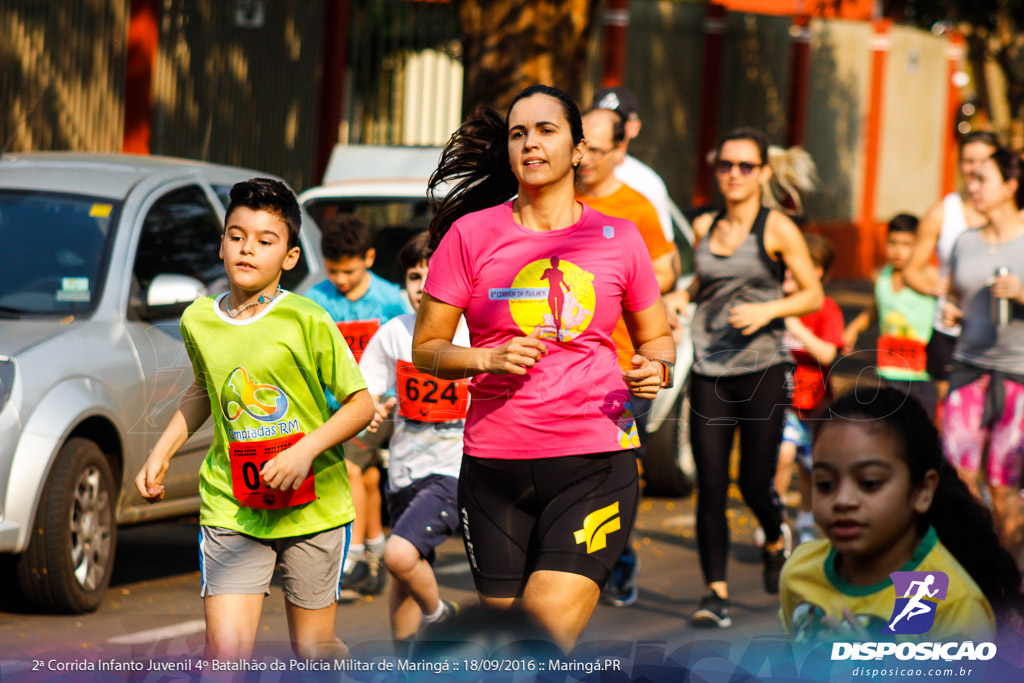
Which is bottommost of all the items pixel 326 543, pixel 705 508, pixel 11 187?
pixel 705 508

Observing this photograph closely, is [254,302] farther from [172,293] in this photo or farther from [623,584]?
[623,584]

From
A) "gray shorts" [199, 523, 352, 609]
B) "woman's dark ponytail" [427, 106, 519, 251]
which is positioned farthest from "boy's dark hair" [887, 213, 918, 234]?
"gray shorts" [199, 523, 352, 609]

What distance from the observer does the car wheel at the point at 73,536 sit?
5574 millimetres

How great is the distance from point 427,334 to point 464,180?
67 cm

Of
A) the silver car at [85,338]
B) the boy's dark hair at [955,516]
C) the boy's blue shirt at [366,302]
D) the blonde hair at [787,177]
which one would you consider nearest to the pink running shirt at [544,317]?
the boy's dark hair at [955,516]

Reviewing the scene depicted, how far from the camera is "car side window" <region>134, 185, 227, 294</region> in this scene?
610 centimetres

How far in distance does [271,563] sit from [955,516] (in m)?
1.81

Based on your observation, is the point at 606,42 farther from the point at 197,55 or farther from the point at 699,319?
the point at 699,319

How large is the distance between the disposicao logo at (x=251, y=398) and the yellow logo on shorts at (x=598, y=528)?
2.78 feet

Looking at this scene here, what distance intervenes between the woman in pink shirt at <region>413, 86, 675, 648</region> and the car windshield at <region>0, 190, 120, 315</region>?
8.28 feet

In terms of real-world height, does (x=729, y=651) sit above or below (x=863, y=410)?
below

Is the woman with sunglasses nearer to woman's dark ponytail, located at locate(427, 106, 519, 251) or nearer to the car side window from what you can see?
woman's dark ponytail, located at locate(427, 106, 519, 251)

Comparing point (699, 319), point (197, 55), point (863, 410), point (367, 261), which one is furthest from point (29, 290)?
point (197, 55)

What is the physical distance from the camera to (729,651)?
335 centimetres
